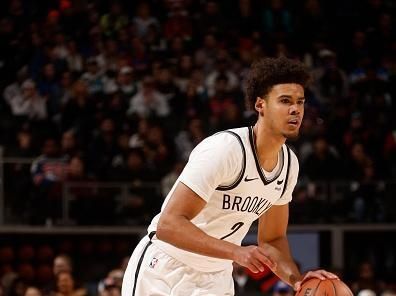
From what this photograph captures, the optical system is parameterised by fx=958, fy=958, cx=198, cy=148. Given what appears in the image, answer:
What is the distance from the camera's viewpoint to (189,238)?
4812 mm

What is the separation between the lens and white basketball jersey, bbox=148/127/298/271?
497cm

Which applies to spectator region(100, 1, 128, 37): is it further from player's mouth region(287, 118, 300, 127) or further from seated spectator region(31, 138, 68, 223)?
player's mouth region(287, 118, 300, 127)

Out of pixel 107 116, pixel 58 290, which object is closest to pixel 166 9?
pixel 107 116

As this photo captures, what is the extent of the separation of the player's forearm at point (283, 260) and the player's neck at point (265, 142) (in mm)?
588

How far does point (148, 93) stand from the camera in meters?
A: 14.6

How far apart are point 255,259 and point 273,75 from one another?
1.19 m

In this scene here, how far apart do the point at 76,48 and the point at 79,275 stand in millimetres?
4005

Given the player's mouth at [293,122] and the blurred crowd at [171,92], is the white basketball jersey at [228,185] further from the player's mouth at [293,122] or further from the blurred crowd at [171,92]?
the blurred crowd at [171,92]

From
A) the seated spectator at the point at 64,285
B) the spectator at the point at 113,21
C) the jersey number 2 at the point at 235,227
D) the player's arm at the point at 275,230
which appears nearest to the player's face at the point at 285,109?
the jersey number 2 at the point at 235,227

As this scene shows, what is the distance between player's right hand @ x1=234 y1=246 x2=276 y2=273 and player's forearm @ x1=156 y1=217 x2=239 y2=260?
0.60 feet

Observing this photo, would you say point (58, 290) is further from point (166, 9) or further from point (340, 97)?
point (166, 9)

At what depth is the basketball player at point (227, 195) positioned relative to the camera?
4.92m

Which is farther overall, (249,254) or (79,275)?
(79,275)

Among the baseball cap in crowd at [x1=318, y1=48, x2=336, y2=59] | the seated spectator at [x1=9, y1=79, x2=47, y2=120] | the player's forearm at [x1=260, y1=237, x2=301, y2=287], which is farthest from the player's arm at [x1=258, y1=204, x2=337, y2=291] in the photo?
the baseball cap in crowd at [x1=318, y1=48, x2=336, y2=59]
